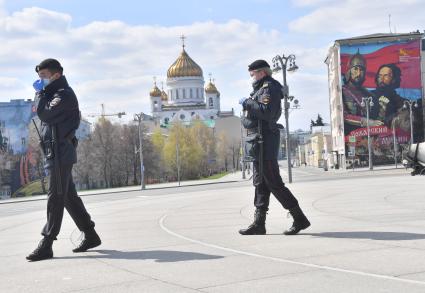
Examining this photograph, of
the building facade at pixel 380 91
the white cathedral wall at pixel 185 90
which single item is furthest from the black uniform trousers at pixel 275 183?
the white cathedral wall at pixel 185 90

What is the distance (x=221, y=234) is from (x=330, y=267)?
328 centimetres

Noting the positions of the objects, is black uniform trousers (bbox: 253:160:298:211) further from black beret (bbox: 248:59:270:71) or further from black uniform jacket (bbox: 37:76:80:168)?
black uniform jacket (bbox: 37:76:80:168)

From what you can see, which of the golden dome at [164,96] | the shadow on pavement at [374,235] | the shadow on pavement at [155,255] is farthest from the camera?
the golden dome at [164,96]

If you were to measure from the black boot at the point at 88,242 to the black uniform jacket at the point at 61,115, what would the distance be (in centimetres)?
92

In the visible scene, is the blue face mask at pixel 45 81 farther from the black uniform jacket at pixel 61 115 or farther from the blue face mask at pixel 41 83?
the black uniform jacket at pixel 61 115

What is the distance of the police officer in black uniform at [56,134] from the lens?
7641mm

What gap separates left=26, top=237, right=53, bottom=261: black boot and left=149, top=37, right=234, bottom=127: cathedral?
147 m

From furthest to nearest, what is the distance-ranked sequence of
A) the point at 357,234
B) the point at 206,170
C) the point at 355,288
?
the point at 206,170 < the point at 357,234 < the point at 355,288

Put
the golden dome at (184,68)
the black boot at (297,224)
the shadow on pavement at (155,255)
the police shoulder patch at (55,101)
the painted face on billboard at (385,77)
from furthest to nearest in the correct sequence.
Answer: the golden dome at (184,68)
the painted face on billboard at (385,77)
the black boot at (297,224)
the police shoulder patch at (55,101)
the shadow on pavement at (155,255)

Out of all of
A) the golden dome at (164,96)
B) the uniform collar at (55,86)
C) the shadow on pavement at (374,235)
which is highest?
the golden dome at (164,96)

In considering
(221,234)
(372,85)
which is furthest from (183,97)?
(221,234)

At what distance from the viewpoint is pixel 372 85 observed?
314 feet

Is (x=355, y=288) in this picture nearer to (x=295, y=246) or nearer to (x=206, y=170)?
(x=295, y=246)

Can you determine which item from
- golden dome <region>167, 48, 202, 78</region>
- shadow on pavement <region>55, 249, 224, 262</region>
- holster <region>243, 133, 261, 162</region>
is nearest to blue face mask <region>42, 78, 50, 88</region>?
shadow on pavement <region>55, 249, 224, 262</region>
